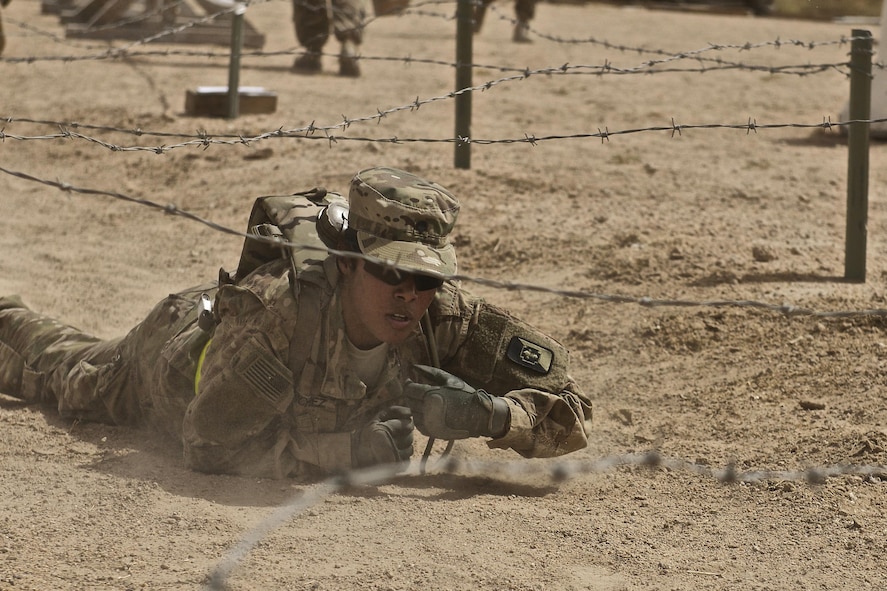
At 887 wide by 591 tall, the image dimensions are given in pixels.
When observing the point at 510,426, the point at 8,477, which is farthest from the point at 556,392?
the point at 8,477

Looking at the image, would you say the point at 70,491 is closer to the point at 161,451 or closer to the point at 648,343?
the point at 161,451

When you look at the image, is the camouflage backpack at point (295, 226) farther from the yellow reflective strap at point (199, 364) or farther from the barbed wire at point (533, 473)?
the barbed wire at point (533, 473)

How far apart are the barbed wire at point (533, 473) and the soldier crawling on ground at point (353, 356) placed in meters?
0.07

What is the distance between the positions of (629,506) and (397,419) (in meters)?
0.77

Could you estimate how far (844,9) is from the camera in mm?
18203

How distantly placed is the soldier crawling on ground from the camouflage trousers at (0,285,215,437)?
0.02 metres

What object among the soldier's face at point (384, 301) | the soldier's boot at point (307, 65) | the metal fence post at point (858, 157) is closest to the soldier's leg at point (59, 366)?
the soldier's face at point (384, 301)

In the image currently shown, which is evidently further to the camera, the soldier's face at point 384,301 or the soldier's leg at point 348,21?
the soldier's leg at point 348,21

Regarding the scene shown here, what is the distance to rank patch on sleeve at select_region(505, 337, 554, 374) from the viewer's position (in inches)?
159

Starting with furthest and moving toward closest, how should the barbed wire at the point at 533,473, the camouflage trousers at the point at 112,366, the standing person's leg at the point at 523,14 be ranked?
the standing person's leg at the point at 523,14 < the camouflage trousers at the point at 112,366 < the barbed wire at the point at 533,473

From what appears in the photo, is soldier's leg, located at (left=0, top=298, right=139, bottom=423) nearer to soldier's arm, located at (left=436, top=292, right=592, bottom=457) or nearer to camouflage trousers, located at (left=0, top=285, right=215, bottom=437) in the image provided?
camouflage trousers, located at (left=0, top=285, right=215, bottom=437)

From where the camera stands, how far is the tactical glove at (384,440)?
Answer: 3.75 m

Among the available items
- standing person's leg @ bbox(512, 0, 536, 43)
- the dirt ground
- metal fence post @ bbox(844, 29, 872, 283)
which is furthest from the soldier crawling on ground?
standing person's leg @ bbox(512, 0, 536, 43)

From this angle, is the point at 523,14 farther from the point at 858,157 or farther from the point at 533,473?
the point at 533,473
